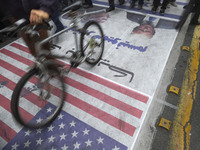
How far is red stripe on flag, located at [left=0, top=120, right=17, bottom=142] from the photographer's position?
202 cm

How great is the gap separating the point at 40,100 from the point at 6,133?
0.68m

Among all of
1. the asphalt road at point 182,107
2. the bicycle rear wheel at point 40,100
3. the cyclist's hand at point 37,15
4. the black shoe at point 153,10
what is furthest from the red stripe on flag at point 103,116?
the black shoe at point 153,10

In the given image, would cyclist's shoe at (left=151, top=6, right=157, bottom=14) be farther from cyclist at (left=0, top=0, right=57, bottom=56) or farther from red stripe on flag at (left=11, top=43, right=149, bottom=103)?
cyclist at (left=0, top=0, right=57, bottom=56)

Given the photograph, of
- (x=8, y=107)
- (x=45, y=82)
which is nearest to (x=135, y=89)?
(x=45, y=82)

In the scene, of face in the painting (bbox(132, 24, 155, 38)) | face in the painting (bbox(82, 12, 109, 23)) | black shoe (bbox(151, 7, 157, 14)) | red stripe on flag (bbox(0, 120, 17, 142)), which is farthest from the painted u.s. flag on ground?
black shoe (bbox(151, 7, 157, 14))

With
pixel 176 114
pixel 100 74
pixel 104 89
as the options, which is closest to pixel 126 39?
pixel 100 74

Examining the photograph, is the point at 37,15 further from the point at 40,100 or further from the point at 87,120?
the point at 87,120

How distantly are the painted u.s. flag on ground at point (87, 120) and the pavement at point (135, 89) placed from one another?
1 cm

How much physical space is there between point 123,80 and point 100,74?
508 mm

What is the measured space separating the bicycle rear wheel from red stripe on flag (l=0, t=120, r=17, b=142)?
0.26m

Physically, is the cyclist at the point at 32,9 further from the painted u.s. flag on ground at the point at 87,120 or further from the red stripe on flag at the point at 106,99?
the painted u.s. flag on ground at the point at 87,120

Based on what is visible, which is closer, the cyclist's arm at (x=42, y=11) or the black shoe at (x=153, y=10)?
the cyclist's arm at (x=42, y=11)

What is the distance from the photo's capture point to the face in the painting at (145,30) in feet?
12.5

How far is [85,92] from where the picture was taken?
2545 millimetres
